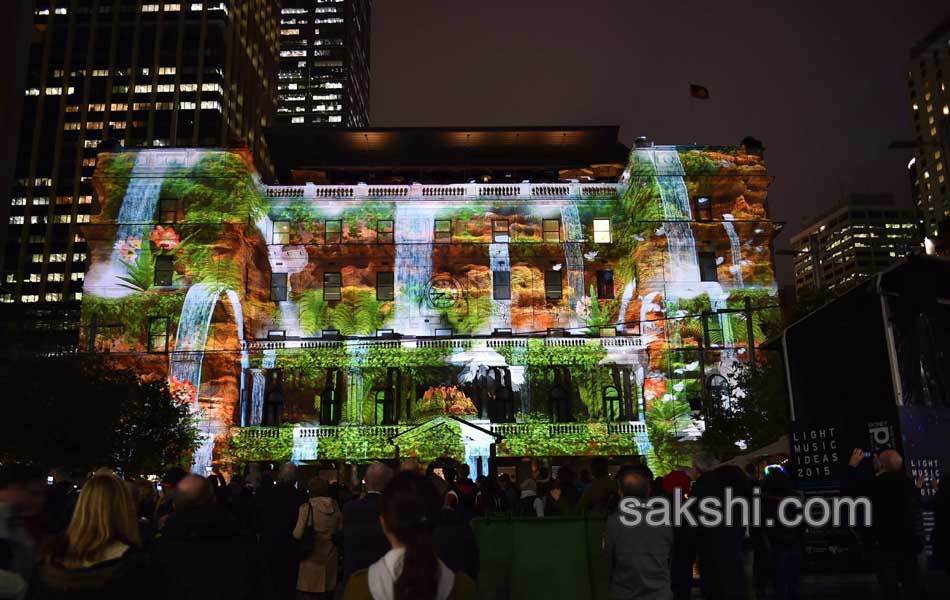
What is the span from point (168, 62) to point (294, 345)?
3891 inches

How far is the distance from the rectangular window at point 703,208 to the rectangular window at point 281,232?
962 inches

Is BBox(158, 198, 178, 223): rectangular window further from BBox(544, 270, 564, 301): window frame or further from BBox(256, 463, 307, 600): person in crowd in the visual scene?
BBox(256, 463, 307, 600): person in crowd

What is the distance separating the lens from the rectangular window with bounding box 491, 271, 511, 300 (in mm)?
53250

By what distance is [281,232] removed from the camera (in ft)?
177

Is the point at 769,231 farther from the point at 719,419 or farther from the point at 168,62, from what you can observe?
the point at 168,62

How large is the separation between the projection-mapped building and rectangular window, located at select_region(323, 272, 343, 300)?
0.30 feet

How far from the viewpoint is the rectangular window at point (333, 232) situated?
53.3 metres

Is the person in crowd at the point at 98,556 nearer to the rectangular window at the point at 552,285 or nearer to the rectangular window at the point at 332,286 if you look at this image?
the rectangular window at the point at 332,286

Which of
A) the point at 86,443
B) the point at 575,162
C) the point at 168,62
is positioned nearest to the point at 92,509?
the point at 86,443

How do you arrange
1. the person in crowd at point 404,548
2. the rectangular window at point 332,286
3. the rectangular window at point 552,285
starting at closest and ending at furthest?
the person in crowd at point 404,548
the rectangular window at point 332,286
the rectangular window at point 552,285

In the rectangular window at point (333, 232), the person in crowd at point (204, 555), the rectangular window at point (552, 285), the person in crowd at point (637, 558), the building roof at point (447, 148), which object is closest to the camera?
the person in crowd at point (204, 555)

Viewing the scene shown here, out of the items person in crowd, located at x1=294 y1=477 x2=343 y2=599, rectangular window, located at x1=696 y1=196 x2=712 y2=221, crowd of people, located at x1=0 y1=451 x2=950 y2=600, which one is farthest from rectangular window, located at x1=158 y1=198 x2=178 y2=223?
person in crowd, located at x1=294 y1=477 x2=343 y2=599

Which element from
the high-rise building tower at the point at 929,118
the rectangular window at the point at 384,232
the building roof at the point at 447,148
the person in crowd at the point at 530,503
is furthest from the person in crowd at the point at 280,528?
the high-rise building tower at the point at 929,118

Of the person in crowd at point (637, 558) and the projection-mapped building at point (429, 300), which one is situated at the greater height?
the projection-mapped building at point (429, 300)
